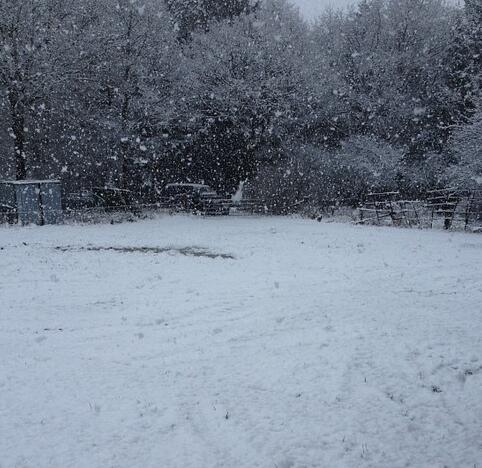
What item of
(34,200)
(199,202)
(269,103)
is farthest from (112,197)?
(269,103)

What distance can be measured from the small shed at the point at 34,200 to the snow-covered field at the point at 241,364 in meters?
10.2

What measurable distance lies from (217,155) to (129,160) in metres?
5.66

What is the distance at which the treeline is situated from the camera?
86.5 feet

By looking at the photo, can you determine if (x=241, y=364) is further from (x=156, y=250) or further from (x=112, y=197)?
(x=112, y=197)

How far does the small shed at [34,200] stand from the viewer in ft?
67.3

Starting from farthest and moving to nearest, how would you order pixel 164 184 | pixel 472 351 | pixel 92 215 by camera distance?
1. pixel 164 184
2. pixel 92 215
3. pixel 472 351

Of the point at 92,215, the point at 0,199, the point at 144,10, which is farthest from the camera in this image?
the point at 144,10

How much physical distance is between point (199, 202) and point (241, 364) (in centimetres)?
2223

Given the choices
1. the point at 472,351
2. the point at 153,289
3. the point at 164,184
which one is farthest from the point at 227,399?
the point at 164,184

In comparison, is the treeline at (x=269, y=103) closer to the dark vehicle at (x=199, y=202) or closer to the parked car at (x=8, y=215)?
the dark vehicle at (x=199, y=202)

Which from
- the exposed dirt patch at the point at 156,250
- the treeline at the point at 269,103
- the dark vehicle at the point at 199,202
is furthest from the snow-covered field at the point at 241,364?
the treeline at the point at 269,103

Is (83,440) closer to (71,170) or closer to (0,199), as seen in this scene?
(0,199)

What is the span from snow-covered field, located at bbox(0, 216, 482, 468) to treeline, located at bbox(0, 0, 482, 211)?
17175mm

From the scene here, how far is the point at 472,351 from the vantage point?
574 cm
